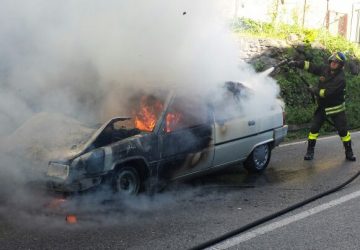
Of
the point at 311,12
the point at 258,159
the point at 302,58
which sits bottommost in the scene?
the point at 258,159

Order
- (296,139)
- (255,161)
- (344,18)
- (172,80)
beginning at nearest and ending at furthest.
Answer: (172,80)
(255,161)
(296,139)
(344,18)

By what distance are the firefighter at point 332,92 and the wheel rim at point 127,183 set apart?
3740mm

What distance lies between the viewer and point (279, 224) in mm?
4547

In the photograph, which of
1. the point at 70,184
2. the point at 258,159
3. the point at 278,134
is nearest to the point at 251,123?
the point at 258,159

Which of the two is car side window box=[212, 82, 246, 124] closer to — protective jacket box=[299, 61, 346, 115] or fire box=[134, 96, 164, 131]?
fire box=[134, 96, 164, 131]

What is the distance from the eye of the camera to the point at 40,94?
541cm

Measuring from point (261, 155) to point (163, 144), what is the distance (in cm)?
217

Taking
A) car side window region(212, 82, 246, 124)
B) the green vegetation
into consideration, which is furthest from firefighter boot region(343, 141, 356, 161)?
the green vegetation

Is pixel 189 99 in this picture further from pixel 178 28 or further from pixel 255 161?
pixel 255 161

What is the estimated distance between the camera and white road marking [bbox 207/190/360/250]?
4.06m

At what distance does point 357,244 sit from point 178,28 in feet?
10.8

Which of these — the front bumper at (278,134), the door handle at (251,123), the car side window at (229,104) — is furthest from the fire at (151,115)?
the front bumper at (278,134)

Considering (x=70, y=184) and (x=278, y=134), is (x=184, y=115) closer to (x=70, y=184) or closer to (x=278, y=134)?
(x=70, y=184)

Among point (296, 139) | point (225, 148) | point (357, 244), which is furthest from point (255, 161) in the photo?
point (296, 139)
